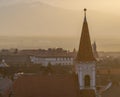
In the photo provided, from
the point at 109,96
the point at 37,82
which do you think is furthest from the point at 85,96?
the point at 109,96

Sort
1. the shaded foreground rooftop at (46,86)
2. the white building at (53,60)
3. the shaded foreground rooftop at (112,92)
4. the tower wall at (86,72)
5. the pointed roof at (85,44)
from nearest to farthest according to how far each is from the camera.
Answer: the tower wall at (86,72), the pointed roof at (85,44), the shaded foreground rooftop at (46,86), the shaded foreground rooftop at (112,92), the white building at (53,60)

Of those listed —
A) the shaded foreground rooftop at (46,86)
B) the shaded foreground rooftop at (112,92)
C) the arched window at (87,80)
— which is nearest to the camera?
the arched window at (87,80)

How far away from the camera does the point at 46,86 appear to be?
3025 cm

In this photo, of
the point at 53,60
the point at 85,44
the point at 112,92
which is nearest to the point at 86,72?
the point at 85,44

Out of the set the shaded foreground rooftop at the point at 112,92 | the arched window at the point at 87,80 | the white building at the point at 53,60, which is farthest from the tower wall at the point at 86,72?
the white building at the point at 53,60

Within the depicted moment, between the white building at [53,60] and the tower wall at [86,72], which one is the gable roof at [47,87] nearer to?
the tower wall at [86,72]

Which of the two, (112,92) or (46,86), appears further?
(112,92)

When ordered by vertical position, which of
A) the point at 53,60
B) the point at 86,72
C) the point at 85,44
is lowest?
the point at 86,72

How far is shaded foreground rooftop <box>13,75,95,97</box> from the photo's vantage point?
98.9 ft

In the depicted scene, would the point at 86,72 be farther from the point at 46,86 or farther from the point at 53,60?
the point at 53,60

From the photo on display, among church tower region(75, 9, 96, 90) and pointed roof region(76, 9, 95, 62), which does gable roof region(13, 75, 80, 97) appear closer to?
church tower region(75, 9, 96, 90)

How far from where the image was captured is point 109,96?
1559 inches

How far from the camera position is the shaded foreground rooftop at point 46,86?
30141mm

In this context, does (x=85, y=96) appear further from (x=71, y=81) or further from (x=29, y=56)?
(x=29, y=56)
